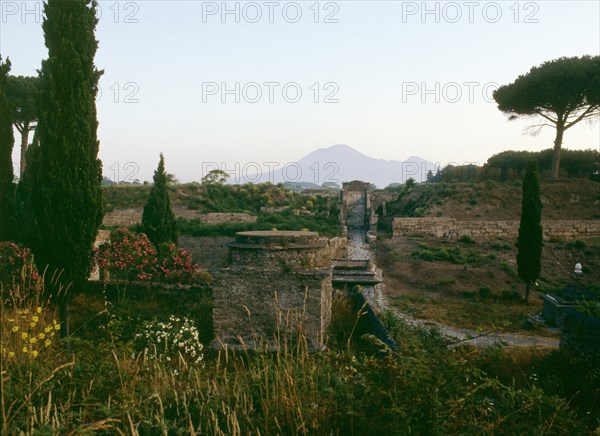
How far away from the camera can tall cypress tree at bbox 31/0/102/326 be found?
9727 mm

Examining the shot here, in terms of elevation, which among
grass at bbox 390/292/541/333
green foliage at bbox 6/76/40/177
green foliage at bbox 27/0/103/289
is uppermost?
green foliage at bbox 6/76/40/177

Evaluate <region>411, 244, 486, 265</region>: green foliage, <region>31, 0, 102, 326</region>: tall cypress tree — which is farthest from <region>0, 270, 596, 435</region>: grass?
<region>411, 244, 486, 265</region>: green foliage

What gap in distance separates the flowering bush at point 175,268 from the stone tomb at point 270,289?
205 inches

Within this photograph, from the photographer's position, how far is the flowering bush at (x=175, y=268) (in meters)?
12.8

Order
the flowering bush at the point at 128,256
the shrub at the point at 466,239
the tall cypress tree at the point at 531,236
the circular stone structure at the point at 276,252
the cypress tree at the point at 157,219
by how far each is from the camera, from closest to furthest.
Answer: the circular stone structure at the point at 276,252
the flowering bush at the point at 128,256
the cypress tree at the point at 157,219
the tall cypress tree at the point at 531,236
the shrub at the point at 466,239

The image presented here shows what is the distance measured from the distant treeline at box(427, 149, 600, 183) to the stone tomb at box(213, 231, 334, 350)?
105 ft

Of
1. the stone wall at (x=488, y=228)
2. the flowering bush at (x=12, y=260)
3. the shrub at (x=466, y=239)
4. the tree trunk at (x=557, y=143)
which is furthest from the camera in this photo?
the tree trunk at (x=557, y=143)

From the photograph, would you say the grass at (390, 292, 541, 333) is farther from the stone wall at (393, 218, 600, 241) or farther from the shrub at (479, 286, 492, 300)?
the stone wall at (393, 218, 600, 241)

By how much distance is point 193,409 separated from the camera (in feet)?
12.5

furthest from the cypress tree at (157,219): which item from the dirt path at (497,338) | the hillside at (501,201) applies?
the hillside at (501,201)

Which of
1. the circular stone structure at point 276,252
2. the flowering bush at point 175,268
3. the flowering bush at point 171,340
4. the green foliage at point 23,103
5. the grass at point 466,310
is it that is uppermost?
the green foliage at point 23,103

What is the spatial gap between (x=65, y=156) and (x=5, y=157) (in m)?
6.16

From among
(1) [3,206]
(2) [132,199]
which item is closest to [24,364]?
(1) [3,206]

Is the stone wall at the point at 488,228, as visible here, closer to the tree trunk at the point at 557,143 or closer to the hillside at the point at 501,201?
the hillside at the point at 501,201
